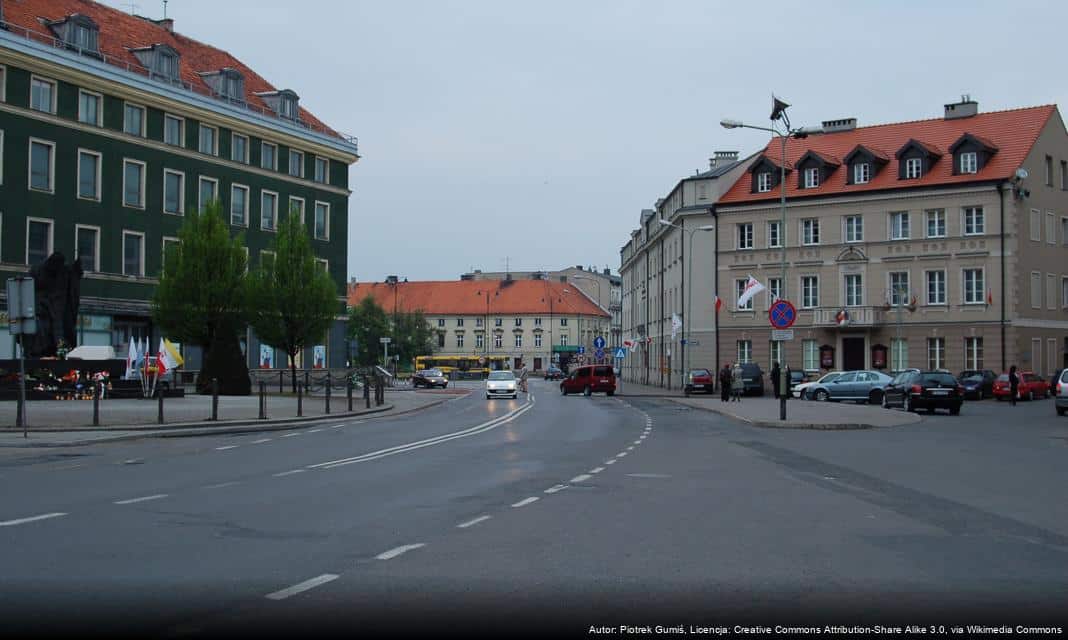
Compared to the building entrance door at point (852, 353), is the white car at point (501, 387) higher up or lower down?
lower down

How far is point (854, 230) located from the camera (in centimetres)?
5928

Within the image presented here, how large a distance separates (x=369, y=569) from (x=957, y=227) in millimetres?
54145

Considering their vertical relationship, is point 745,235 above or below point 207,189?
below

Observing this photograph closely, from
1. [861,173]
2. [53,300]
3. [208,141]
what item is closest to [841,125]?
[861,173]

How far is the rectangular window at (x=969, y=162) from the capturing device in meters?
56.3

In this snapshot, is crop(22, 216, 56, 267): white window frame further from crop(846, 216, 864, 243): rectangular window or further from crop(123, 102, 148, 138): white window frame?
crop(846, 216, 864, 243): rectangular window

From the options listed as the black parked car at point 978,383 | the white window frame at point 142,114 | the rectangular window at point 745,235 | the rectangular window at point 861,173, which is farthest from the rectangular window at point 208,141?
the black parked car at point 978,383

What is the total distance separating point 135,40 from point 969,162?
153 ft

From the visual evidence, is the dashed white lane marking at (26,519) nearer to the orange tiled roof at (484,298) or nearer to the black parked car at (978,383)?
the black parked car at (978,383)

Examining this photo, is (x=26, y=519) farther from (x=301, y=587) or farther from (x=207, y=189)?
(x=207, y=189)

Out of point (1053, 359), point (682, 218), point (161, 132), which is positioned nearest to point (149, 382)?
point (161, 132)

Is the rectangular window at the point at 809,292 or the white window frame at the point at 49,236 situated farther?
the rectangular window at the point at 809,292

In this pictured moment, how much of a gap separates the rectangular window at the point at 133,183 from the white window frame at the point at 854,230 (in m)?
39.2

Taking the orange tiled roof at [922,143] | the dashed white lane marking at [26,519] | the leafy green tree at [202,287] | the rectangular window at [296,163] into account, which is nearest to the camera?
the dashed white lane marking at [26,519]
